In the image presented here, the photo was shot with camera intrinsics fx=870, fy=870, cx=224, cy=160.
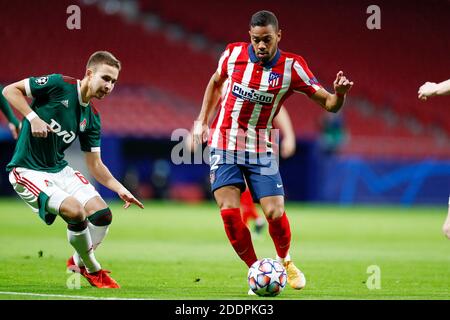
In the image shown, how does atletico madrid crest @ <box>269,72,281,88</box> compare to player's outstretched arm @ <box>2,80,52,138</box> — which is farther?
atletico madrid crest @ <box>269,72,281,88</box>

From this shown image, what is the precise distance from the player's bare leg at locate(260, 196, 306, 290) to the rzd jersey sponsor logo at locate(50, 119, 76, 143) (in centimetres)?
178

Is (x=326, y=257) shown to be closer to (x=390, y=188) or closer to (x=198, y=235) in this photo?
(x=198, y=235)

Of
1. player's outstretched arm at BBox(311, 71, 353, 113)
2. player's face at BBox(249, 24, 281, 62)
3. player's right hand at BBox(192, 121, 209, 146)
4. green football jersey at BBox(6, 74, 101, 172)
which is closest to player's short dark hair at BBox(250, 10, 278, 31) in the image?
player's face at BBox(249, 24, 281, 62)

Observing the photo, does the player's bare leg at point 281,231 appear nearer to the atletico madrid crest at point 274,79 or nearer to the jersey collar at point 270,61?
the atletico madrid crest at point 274,79

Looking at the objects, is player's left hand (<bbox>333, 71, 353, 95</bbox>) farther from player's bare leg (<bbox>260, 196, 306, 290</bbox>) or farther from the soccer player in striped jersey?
player's bare leg (<bbox>260, 196, 306, 290</bbox>)

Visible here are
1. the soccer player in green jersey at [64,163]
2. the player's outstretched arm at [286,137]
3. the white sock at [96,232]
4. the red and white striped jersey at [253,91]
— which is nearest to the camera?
the soccer player in green jersey at [64,163]

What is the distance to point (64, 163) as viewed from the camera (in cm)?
785

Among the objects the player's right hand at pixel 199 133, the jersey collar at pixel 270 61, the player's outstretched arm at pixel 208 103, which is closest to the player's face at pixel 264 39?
the jersey collar at pixel 270 61

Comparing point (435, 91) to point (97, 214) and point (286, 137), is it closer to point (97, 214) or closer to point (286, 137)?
point (97, 214)

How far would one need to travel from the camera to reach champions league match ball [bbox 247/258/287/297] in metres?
6.89

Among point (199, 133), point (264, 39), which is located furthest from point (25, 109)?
point (264, 39)

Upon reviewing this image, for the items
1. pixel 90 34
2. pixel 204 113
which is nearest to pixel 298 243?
pixel 204 113

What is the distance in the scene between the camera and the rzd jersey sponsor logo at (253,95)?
25.0 ft

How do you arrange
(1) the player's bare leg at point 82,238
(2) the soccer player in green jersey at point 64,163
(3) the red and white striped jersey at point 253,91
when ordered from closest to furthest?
(1) the player's bare leg at point 82,238 → (2) the soccer player in green jersey at point 64,163 → (3) the red and white striped jersey at point 253,91
